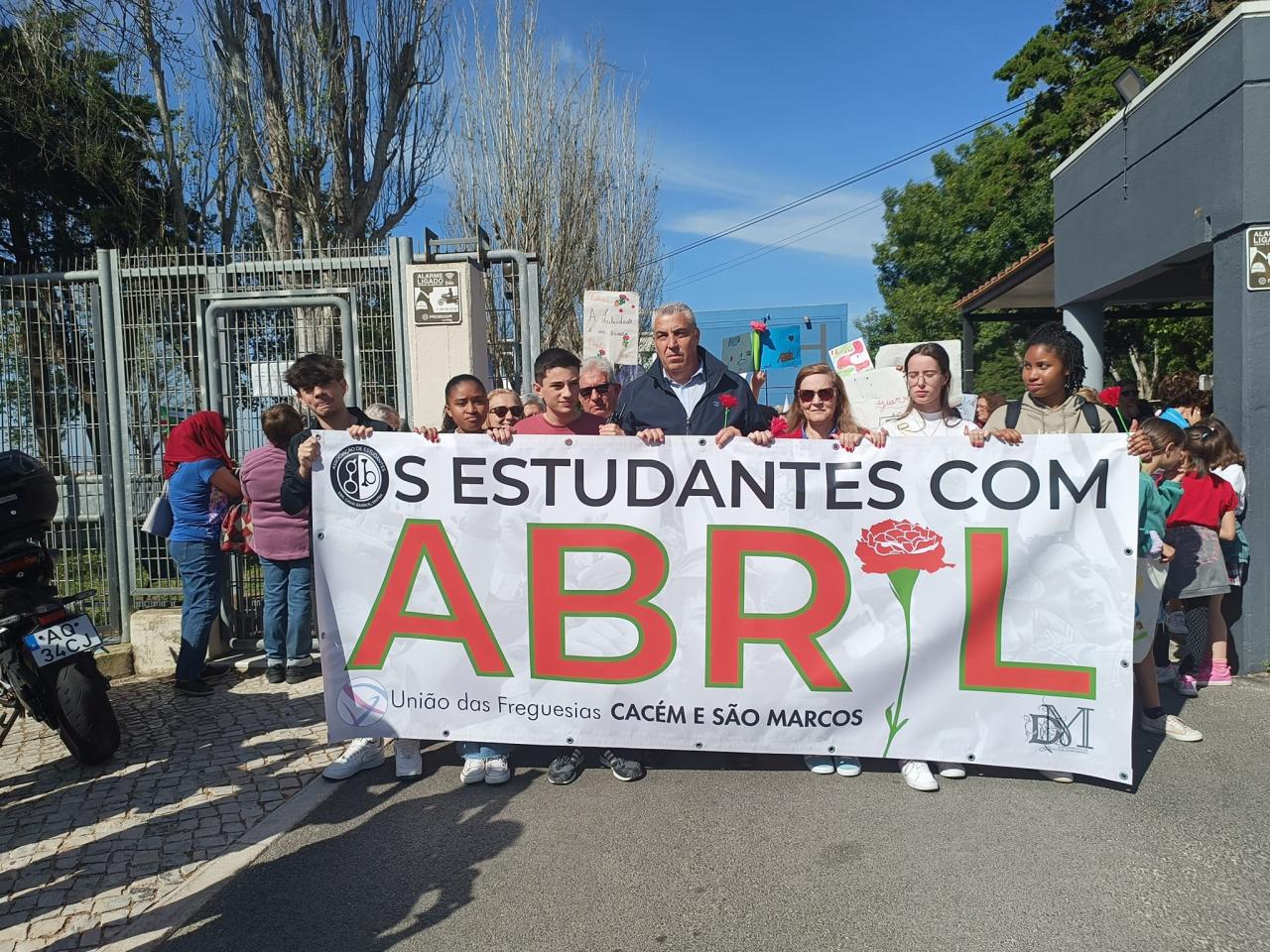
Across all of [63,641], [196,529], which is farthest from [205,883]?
[196,529]

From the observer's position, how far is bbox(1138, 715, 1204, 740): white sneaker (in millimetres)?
4375

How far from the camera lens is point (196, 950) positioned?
281 centimetres

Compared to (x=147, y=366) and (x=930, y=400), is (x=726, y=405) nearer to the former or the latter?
(x=930, y=400)

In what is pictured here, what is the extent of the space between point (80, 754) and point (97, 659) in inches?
76.3

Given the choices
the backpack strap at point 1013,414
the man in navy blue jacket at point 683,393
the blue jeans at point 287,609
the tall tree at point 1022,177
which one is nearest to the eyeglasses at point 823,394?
the man in navy blue jacket at point 683,393

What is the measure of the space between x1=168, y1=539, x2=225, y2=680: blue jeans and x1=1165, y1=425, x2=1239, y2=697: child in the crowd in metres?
5.88

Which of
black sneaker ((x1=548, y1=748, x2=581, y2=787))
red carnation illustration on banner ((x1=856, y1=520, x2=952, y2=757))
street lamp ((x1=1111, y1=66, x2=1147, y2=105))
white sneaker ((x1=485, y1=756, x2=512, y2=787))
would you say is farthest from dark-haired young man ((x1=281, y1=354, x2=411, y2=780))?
street lamp ((x1=1111, y1=66, x2=1147, y2=105))

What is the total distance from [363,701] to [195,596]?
208cm

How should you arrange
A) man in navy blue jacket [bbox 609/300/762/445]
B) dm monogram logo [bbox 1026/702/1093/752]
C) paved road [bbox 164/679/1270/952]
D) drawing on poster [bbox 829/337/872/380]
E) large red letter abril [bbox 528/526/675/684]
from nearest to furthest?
paved road [bbox 164/679/1270/952] < dm monogram logo [bbox 1026/702/1093/752] < large red letter abril [bbox 528/526/675/684] < man in navy blue jacket [bbox 609/300/762/445] < drawing on poster [bbox 829/337/872/380]

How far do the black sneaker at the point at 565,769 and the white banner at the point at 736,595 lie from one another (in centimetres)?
13

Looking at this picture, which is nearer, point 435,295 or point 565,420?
point 565,420

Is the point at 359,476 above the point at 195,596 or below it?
above

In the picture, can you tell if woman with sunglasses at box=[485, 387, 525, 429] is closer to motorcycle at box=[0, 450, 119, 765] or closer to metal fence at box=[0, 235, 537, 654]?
metal fence at box=[0, 235, 537, 654]

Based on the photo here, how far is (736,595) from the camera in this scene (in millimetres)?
3893
